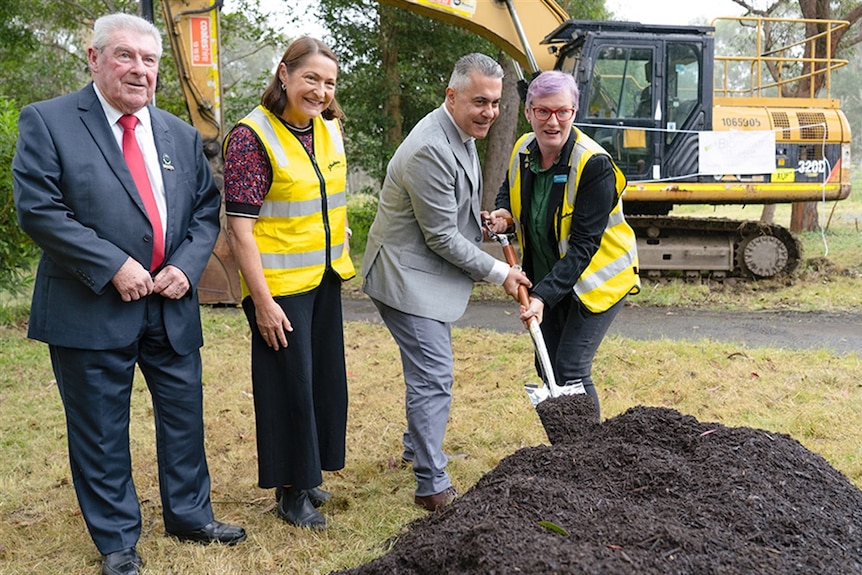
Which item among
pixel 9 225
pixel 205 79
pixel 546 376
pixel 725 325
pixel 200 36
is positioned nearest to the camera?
pixel 546 376

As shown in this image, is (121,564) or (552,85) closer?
(121,564)

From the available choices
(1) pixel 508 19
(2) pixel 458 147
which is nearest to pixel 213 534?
(2) pixel 458 147

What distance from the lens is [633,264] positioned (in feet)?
12.9

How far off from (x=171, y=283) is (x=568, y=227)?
5.70ft

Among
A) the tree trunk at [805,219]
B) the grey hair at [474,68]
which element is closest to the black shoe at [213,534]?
the grey hair at [474,68]

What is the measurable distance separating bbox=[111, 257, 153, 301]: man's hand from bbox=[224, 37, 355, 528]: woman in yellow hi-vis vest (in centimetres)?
41

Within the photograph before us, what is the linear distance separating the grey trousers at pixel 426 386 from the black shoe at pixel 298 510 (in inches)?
19.5

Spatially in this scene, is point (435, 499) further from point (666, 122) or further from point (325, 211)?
point (666, 122)

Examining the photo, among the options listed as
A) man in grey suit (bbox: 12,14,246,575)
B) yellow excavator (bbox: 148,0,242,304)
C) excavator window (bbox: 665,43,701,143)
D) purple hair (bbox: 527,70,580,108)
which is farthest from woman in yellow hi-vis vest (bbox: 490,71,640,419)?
excavator window (bbox: 665,43,701,143)

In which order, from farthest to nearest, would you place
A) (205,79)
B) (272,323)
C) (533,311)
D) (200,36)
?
(205,79) < (200,36) < (533,311) < (272,323)

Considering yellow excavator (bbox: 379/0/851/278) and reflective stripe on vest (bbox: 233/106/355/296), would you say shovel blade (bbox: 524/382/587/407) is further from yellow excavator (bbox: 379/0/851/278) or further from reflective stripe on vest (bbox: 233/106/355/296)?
yellow excavator (bbox: 379/0/851/278)

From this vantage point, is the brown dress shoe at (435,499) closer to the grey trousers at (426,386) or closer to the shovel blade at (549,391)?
the grey trousers at (426,386)

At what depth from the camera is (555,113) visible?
3.54m

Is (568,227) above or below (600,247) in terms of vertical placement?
above
